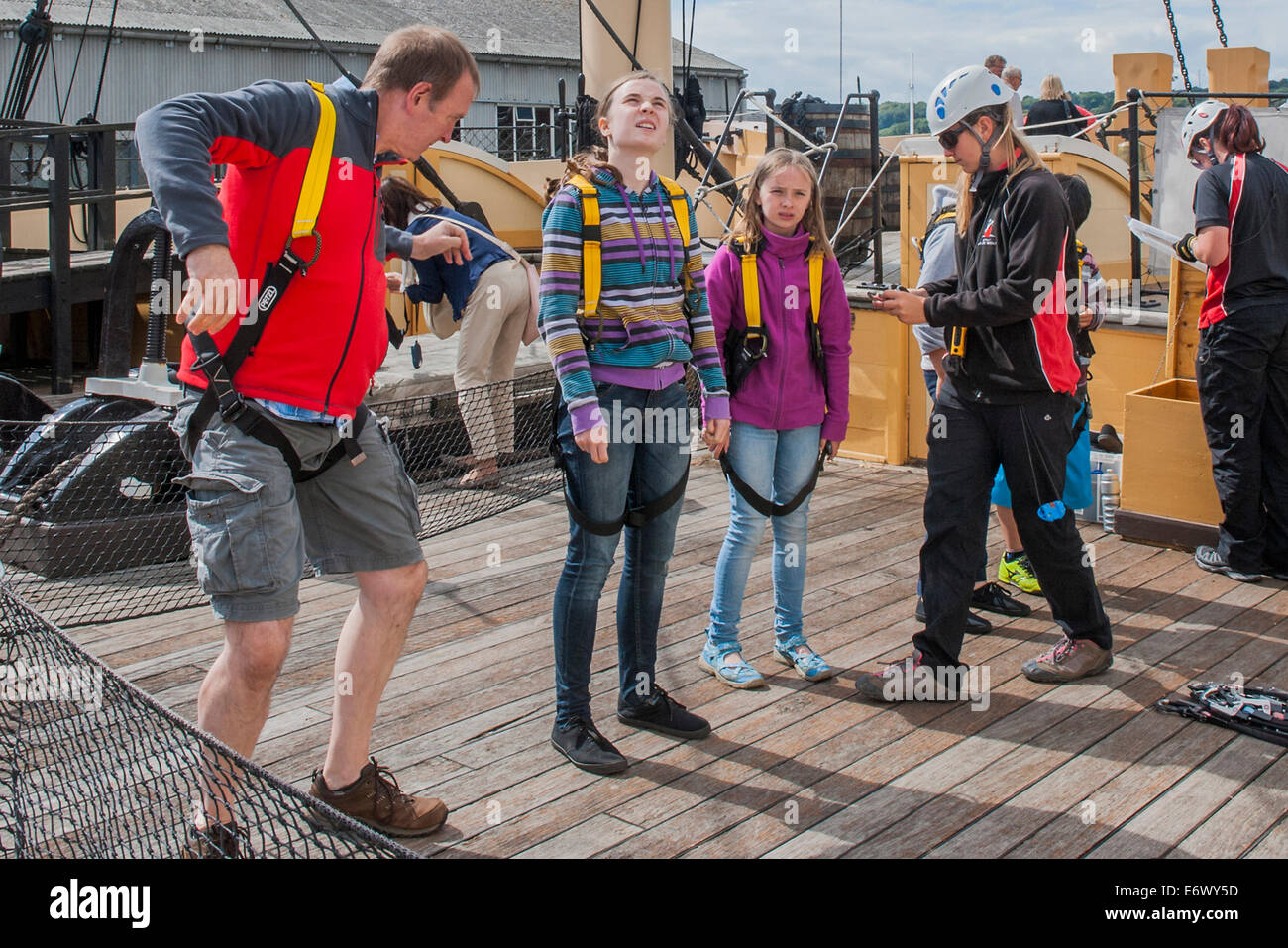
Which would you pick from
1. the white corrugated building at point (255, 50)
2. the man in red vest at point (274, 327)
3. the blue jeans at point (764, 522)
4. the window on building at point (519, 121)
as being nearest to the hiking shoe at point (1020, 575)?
the blue jeans at point (764, 522)

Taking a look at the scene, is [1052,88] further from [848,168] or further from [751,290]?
[751,290]

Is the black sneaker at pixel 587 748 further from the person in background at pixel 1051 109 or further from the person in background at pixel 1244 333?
the person in background at pixel 1051 109

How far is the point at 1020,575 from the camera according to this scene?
5242mm

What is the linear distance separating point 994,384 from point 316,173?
2.27 metres

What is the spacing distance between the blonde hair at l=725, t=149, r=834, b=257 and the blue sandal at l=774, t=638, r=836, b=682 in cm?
132

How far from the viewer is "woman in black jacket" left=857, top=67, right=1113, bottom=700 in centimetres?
385

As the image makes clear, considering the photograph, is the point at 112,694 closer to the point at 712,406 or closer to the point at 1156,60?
the point at 712,406

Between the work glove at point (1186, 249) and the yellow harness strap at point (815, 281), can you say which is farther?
the work glove at point (1186, 249)

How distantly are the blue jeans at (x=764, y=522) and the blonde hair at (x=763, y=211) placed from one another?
1.98ft

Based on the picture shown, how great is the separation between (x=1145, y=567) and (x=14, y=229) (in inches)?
501

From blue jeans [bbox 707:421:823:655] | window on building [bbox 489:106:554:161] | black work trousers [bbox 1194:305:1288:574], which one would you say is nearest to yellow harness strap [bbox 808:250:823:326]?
blue jeans [bbox 707:421:823:655]

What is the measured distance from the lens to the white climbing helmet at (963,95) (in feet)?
12.5

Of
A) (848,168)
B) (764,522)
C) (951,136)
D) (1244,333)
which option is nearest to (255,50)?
(848,168)
